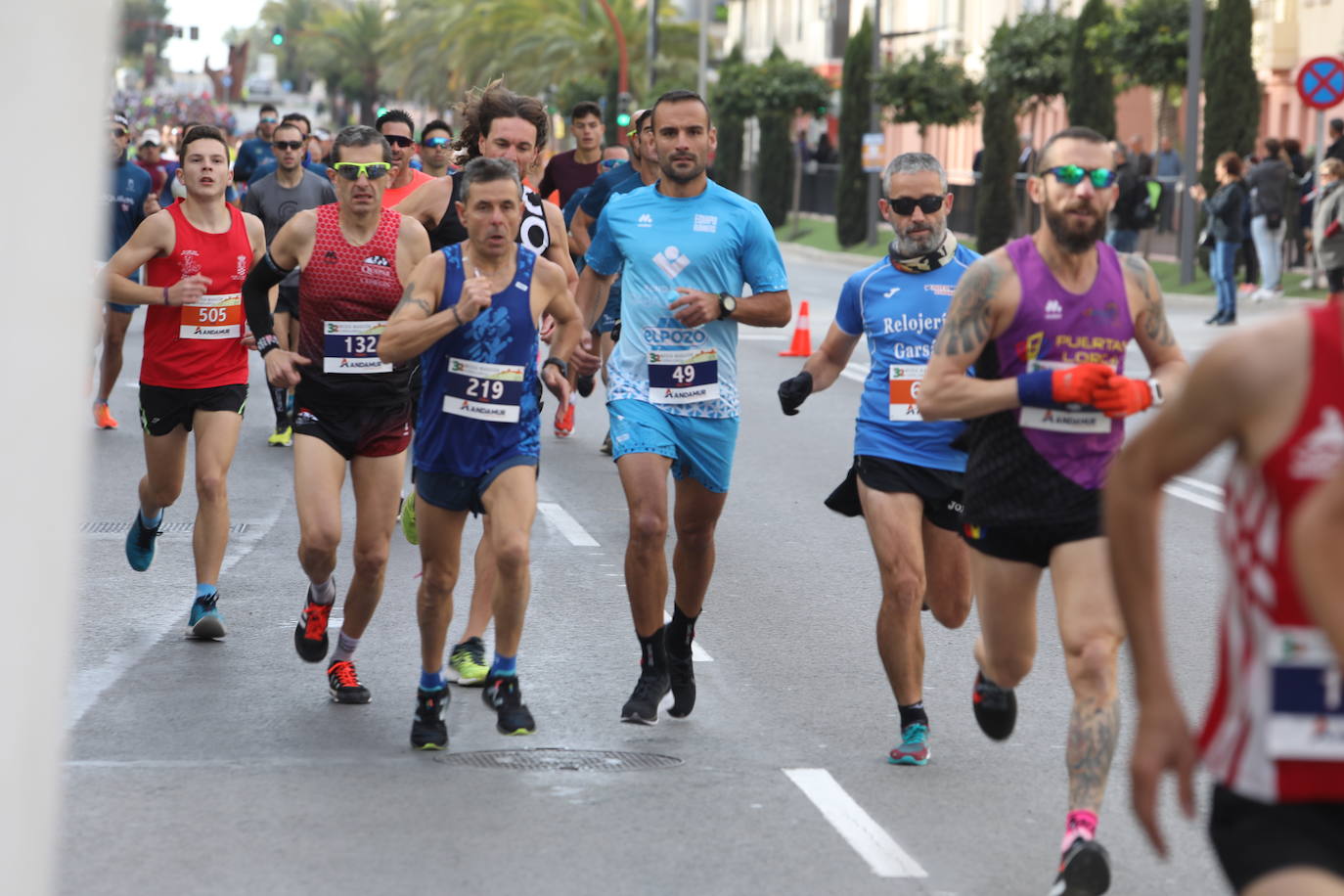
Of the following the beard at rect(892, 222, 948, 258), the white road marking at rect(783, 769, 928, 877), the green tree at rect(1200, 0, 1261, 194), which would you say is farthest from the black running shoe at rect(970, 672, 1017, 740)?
the green tree at rect(1200, 0, 1261, 194)

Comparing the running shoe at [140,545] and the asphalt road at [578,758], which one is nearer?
the asphalt road at [578,758]

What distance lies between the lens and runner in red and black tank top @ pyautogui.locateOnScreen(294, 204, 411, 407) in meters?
7.79

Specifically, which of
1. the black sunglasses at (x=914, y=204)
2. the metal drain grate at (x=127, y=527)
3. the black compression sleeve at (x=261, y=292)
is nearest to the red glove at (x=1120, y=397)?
the black sunglasses at (x=914, y=204)

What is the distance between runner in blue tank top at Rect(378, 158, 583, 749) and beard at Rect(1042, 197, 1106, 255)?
1.87m

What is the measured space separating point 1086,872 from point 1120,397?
117 cm

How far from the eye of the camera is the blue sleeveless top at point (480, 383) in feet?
22.7

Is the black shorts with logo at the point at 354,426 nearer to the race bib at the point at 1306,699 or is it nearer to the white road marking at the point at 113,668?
the white road marking at the point at 113,668

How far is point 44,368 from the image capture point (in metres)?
3.54

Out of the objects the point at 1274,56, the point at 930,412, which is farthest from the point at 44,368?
the point at 1274,56

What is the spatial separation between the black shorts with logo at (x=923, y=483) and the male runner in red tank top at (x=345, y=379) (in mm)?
1736

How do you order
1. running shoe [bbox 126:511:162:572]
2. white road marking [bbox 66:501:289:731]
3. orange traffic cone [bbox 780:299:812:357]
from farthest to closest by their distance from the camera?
orange traffic cone [bbox 780:299:812:357] < running shoe [bbox 126:511:162:572] < white road marking [bbox 66:501:289:731]

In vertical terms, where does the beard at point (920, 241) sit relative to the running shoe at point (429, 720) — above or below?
above

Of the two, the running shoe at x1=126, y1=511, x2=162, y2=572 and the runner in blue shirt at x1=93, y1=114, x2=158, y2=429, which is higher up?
the runner in blue shirt at x1=93, y1=114, x2=158, y2=429

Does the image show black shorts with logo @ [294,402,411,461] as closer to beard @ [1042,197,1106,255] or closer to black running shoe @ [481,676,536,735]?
black running shoe @ [481,676,536,735]
